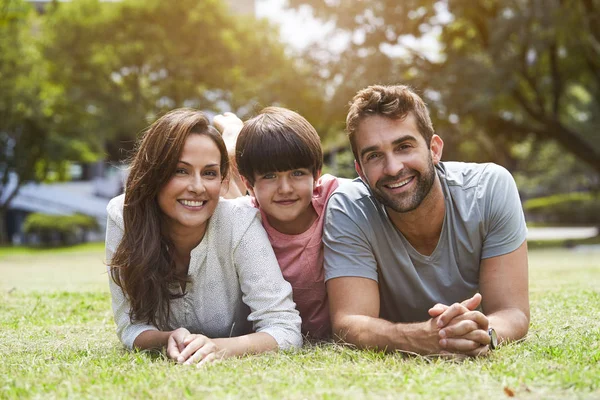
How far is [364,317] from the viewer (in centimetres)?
372

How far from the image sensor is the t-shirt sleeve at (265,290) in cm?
387

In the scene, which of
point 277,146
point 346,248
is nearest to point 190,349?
point 346,248

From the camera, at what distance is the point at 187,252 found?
4.18m

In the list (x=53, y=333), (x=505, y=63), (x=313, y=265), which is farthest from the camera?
(x=505, y=63)

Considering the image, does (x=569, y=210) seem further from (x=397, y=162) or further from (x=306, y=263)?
(x=397, y=162)

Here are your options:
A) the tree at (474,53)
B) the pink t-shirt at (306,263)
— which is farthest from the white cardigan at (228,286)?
the tree at (474,53)

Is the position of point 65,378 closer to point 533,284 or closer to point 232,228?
point 232,228

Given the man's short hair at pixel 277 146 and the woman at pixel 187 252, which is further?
the man's short hair at pixel 277 146

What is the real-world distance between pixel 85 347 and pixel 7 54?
25175mm

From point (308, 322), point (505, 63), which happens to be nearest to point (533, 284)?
point (308, 322)

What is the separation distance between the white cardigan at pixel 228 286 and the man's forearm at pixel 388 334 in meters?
0.34

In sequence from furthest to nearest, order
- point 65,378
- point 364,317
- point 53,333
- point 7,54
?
1. point 7,54
2. point 53,333
3. point 364,317
4. point 65,378

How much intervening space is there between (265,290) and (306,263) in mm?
434

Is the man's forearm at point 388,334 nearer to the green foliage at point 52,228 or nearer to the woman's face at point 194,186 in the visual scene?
the woman's face at point 194,186
